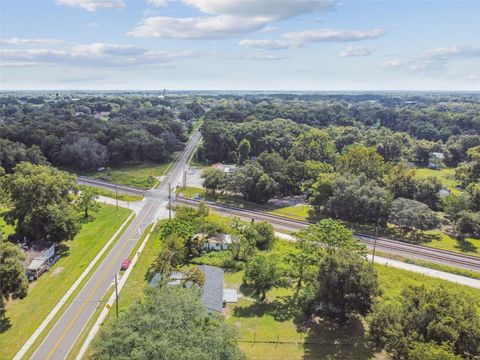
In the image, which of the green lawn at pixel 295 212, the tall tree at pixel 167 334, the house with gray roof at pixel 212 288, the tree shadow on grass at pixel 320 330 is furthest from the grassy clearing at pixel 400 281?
the tall tree at pixel 167 334

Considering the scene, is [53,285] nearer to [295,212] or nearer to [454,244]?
[295,212]

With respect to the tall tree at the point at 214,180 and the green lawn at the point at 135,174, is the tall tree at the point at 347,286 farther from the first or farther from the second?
the green lawn at the point at 135,174

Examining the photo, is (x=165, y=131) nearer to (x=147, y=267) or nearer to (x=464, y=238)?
(x=147, y=267)

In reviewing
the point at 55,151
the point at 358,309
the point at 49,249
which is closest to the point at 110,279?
the point at 49,249

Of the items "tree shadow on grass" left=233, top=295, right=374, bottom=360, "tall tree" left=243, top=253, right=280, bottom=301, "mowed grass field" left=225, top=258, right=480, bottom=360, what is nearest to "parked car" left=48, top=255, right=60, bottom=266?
"mowed grass field" left=225, top=258, right=480, bottom=360

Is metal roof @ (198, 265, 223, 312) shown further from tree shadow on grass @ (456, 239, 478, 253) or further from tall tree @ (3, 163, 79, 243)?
tree shadow on grass @ (456, 239, 478, 253)

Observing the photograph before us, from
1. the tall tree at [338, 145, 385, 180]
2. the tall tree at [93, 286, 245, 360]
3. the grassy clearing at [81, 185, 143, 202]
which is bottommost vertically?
the grassy clearing at [81, 185, 143, 202]

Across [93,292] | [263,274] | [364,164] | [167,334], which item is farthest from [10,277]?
[364,164]
